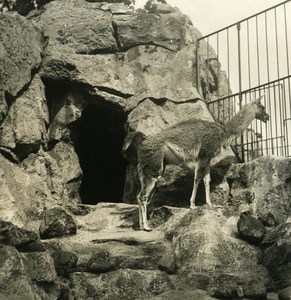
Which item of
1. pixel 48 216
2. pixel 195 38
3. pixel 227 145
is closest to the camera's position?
pixel 48 216

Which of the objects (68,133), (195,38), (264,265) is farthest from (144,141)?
(195,38)

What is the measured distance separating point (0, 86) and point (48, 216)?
2849 mm

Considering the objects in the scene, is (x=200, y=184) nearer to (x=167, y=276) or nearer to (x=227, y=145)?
(x=227, y=145)

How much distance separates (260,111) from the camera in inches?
487

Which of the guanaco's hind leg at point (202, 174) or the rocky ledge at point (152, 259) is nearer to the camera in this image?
the rocky ledge at point (152, 259)

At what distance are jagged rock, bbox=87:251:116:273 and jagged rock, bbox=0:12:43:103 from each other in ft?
13.8

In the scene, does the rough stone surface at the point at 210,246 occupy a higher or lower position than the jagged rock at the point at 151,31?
lower

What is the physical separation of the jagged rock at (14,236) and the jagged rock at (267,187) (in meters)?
4.45

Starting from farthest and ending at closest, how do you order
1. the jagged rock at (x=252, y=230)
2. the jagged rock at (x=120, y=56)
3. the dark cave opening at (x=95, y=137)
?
the dark cave opening at (x=95, y=137) → the jagged rock at (x=120, y=56) → the jagged rock at (x=252, y=230)

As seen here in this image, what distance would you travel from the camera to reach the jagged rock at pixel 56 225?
9.58 meters

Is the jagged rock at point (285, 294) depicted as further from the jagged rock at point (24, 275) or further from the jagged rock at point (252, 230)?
the jagged rock at point (24, 275)

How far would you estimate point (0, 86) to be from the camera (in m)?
11.1

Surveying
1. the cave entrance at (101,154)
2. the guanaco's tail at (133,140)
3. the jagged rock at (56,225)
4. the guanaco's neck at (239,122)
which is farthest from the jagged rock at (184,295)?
the cave entrance at (101,154)

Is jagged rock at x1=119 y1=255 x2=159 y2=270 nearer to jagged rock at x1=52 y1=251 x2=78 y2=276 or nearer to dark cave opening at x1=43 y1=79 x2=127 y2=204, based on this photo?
jagged rock at x1=52 y1=251 x2=78 y2=276
